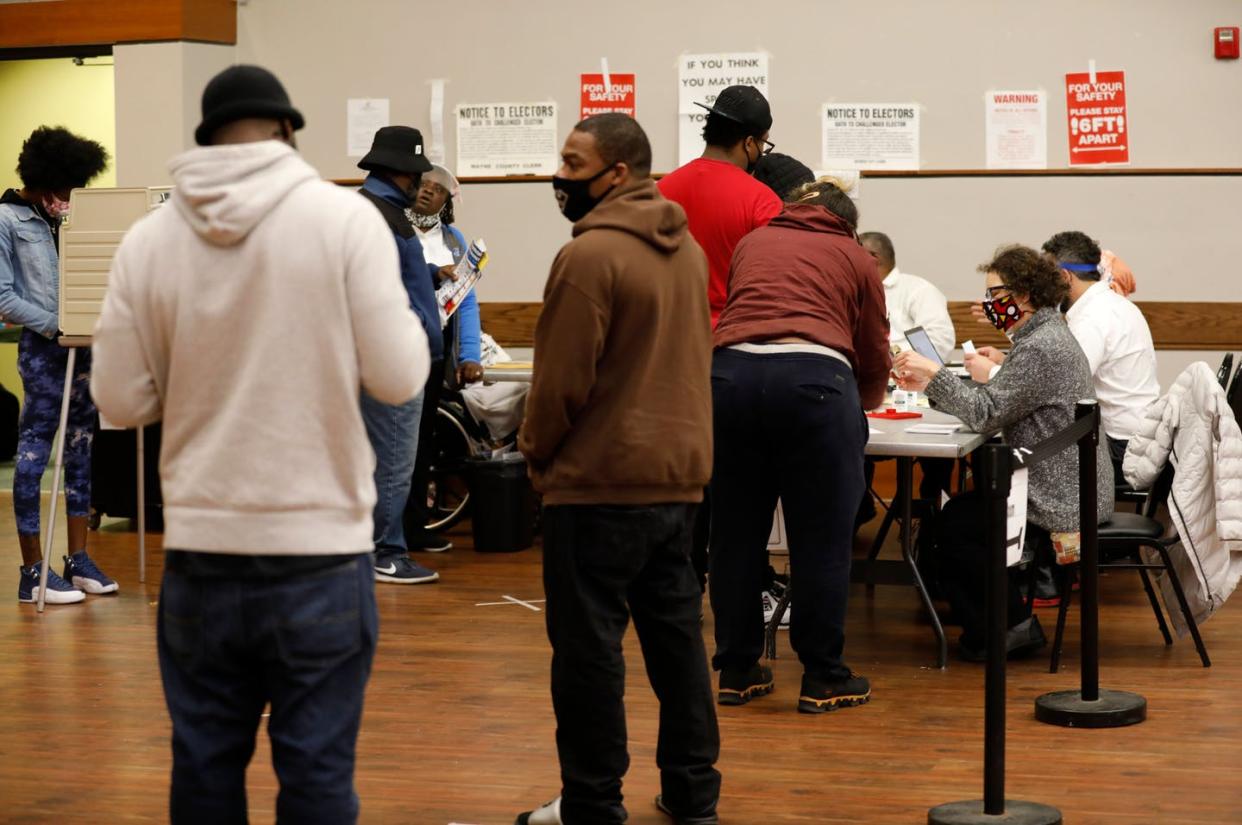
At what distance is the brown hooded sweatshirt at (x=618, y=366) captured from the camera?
2938 millimetres

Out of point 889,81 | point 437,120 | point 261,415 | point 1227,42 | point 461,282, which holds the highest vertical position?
point 1227,42

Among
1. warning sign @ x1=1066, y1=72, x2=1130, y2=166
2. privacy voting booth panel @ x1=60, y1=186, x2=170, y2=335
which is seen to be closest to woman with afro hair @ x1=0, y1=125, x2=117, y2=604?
privacy voting booth panel @ x1=60, y1=186, x2=170, y2=335

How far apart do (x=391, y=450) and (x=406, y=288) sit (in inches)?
22.8

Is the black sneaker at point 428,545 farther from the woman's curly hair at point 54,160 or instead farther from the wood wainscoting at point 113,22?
the wood wainscoting at point 113,22

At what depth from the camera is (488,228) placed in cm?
842

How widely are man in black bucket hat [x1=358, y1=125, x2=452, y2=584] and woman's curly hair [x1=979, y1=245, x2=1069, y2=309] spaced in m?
1.91

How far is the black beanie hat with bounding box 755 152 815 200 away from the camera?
5.21 m

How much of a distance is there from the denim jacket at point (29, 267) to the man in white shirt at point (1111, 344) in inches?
144

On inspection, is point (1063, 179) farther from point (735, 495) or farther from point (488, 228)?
point (735, 495)

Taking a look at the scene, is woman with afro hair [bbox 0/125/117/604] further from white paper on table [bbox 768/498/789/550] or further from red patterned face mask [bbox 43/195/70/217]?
white paper on table [bbox 768/498/789/550]

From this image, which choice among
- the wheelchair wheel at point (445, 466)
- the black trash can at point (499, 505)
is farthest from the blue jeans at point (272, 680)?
the wheelchair wheel at point (445, 466)

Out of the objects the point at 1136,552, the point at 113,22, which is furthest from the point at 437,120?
the point at 1136,552

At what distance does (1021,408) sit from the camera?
4641 millimetres

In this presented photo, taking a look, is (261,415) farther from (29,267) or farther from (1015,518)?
(29,267)
